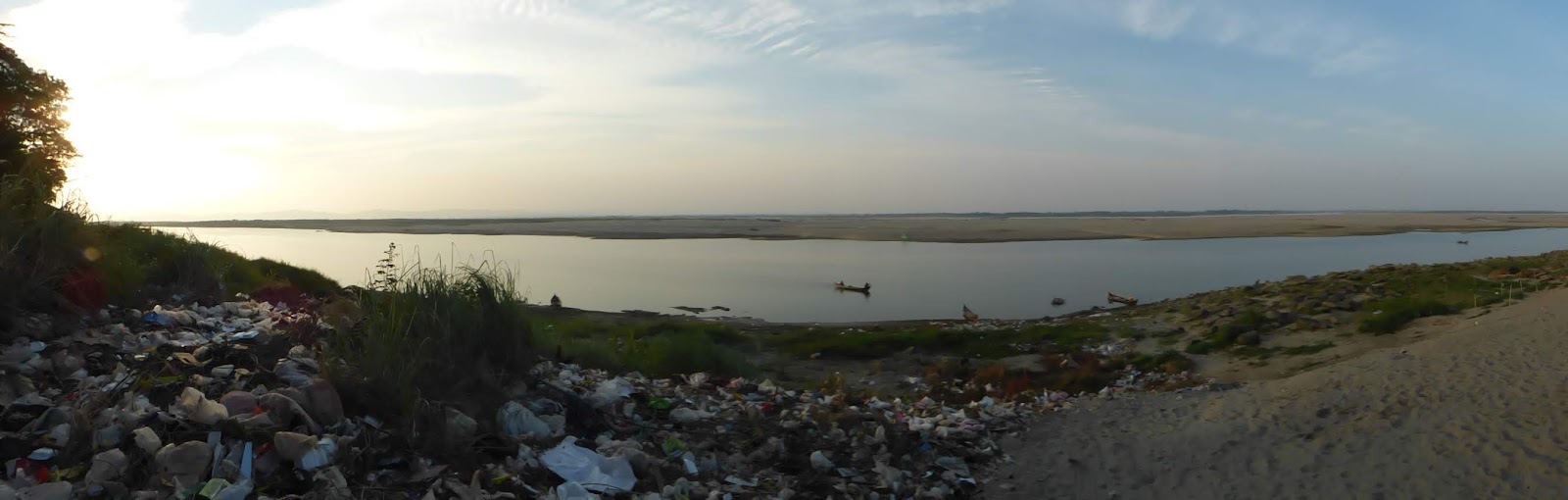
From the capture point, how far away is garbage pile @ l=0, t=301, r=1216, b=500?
366cm

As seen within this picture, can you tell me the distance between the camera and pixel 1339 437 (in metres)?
6.29

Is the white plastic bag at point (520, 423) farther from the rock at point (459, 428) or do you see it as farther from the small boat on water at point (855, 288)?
the small boat on water at point (855, 288)

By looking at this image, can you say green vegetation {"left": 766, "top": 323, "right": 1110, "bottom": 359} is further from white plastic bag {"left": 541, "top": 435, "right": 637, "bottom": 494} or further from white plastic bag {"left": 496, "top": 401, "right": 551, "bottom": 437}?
white plastic bag {"left": 541, "top": 435, "right": 637, "bottom": 494}

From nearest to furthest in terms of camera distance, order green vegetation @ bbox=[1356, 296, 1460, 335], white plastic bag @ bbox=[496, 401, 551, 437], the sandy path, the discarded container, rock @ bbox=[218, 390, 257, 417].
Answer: the discarded container → rock @ bbox=[218, 390, 257, 417] → white plastic bag @ bbox=[496, 401, 551, 437] → the sandy path → green vegetation @ bbox=[1356, 296, 1460, 335]

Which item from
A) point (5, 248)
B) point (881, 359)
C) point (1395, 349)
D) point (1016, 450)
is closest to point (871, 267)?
point (881, 359)

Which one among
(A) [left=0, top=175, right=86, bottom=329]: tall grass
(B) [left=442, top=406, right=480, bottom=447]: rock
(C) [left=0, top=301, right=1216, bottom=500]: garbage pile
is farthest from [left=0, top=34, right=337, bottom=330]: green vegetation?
(B) [left=442, top=406, right=480, bottom=447]: rock

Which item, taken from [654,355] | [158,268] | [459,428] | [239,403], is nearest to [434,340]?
[459,428]

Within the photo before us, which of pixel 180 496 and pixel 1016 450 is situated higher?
pixel 180 496

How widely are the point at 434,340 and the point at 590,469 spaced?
1527 mm

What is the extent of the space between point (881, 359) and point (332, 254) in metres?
37.1

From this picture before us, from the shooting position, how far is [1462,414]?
6.50 meters

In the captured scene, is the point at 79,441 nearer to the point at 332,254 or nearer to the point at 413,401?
the point at 413,401

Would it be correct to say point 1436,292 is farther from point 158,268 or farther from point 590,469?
point 158,268

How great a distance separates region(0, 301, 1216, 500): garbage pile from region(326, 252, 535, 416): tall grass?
0.59ft
